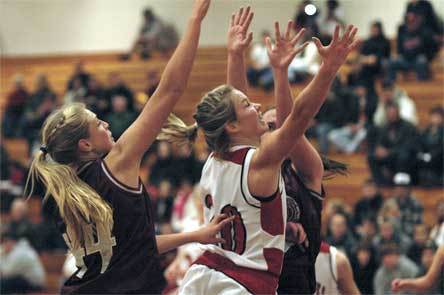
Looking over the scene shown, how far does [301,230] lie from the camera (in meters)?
5.20

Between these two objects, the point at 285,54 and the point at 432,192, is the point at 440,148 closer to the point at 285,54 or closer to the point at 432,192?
the point at 432,192

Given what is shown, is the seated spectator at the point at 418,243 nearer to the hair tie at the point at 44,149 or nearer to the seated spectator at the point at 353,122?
the seated spectator at the point at 353,122

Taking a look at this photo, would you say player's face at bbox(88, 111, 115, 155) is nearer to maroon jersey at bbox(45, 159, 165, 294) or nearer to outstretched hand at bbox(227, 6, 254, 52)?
maroon jersey at bbox(45, 159, 165, 294)

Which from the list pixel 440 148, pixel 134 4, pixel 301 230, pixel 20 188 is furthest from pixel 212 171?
pixel 134 4

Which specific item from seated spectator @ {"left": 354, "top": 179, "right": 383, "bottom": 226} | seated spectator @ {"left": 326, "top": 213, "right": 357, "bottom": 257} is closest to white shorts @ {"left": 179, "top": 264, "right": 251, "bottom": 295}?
seated spectator @ {"left": 326, "top": 213, "right": 357, "bottom": 257}

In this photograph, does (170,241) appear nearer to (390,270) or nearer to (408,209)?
(390,270)

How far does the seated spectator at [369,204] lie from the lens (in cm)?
1225

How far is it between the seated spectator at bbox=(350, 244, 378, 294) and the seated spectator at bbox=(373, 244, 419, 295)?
Answer: 0.11m

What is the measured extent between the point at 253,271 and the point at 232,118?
0.74 m

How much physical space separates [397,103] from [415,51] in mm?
1415

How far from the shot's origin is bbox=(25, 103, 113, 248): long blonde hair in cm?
444

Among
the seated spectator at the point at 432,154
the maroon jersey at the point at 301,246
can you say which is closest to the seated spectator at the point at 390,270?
the seated spectator at the point at 432,154

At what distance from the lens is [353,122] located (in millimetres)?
14406

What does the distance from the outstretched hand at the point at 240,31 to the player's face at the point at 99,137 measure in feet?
3.01
